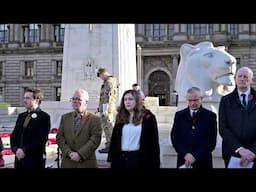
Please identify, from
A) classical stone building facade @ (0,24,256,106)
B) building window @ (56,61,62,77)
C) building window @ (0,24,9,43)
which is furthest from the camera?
building window @ (0,24,9,43)

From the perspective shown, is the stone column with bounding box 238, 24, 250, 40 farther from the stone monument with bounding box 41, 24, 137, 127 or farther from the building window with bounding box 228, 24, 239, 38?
the stone monument with bounding box 41, 24, 137, 127

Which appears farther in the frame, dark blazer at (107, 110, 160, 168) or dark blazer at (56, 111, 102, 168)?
dark blazer at (56, 111, 102, 168)

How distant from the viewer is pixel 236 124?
4723mm

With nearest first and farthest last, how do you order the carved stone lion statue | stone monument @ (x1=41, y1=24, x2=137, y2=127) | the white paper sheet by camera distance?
the white paper sheet < the carved stone lion statue < stone monument @ (x1=41, y1=24, x2=137, y2=127)

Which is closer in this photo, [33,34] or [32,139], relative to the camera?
[32,139]

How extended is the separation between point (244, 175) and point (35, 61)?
5581 centimetres

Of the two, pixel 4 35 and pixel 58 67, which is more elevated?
pixel 4 35

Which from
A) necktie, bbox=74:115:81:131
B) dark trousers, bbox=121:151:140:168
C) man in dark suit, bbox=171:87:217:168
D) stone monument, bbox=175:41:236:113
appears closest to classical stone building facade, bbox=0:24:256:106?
stone monument, bbox=175:41:236:113

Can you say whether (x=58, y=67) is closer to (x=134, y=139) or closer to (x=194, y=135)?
(x=134, y=139)

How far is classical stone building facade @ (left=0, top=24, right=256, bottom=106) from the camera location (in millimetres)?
51531

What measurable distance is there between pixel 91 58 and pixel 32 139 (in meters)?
14.7

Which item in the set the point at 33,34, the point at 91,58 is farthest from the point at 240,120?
the point at 33,34

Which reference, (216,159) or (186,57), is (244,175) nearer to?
(216,159)

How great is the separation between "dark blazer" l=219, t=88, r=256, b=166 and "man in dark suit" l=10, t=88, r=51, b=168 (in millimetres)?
2367
